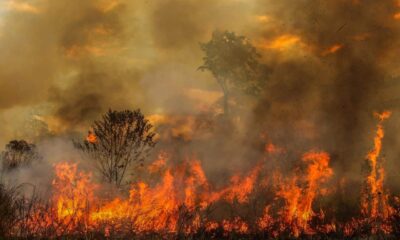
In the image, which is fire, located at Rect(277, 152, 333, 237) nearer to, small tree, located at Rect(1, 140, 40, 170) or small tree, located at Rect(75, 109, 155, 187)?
small tree, located at Rect(75, 109, 155, 187)

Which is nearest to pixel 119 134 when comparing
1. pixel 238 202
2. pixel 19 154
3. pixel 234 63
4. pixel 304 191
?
pixel 238 202

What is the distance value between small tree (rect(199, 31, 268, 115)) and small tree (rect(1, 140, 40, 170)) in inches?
633

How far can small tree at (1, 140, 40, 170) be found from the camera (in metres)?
30.9

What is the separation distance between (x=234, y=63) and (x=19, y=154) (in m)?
19.6

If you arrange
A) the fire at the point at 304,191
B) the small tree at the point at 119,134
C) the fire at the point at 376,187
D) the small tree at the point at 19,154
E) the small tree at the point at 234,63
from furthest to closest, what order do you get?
the small tree at the point at 234,63 < the small tree at the point at 19,154 < the small tree at the point at 119,134 < the fire at the point at 376,187 < the fire at the point at 304,191

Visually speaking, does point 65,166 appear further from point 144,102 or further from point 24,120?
point 24,120

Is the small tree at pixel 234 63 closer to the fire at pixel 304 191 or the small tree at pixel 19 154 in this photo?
the fire at pixel 304 191

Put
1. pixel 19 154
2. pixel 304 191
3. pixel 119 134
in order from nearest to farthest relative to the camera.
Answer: pixel 304 191
pixel 119 134
pixel 19 154

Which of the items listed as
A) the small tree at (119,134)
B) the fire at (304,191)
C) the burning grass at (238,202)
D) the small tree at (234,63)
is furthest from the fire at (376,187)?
the small tree at (119,134)

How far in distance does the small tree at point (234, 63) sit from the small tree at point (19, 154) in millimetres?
16067

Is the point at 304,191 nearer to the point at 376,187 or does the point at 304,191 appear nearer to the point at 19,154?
the point at 376,187

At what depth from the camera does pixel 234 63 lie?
36812 mm

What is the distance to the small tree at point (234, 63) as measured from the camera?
118 ft

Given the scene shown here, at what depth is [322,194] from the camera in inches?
893
